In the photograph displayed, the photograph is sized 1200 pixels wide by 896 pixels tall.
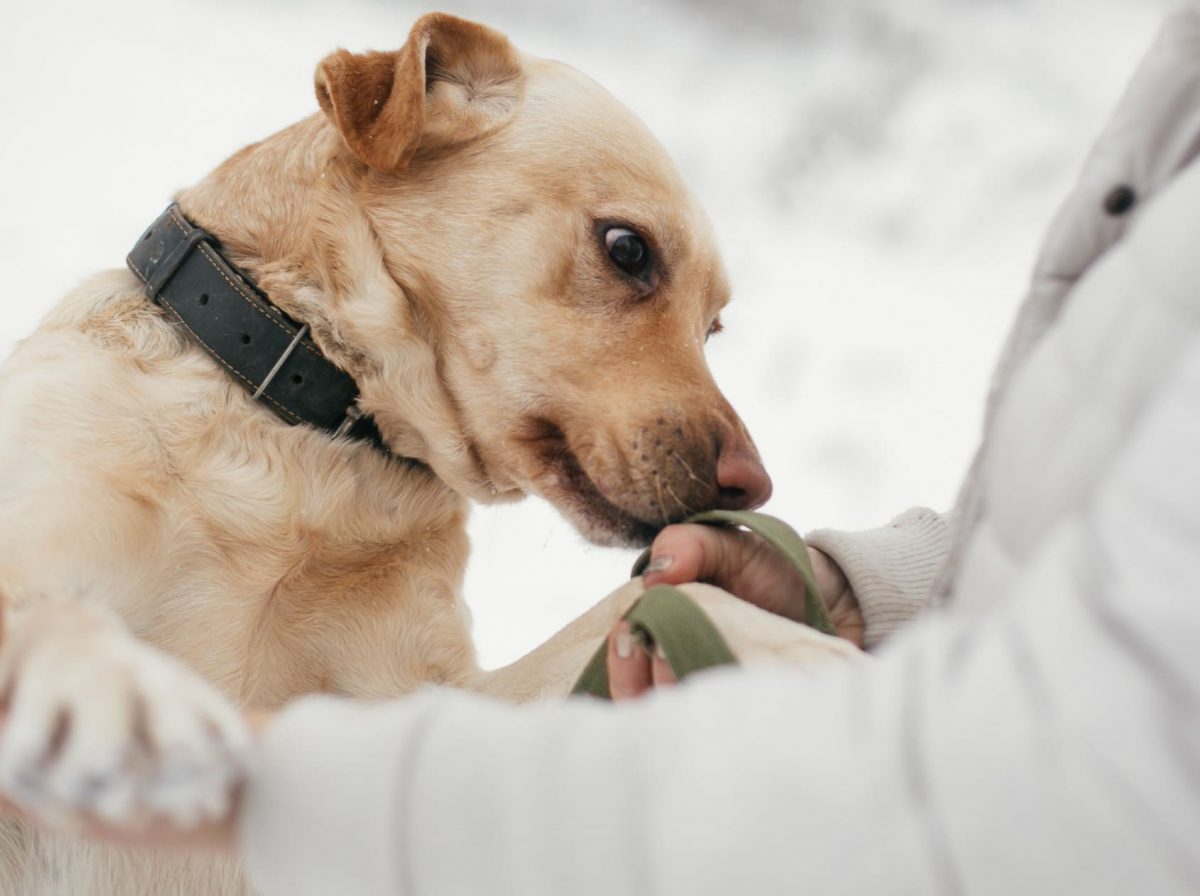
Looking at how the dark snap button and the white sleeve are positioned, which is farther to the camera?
the dark snap button

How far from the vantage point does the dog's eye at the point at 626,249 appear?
1882 millimetres

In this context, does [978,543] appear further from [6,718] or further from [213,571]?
[213,571]

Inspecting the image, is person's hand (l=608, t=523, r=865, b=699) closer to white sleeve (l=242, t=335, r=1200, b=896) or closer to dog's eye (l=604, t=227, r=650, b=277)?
white sleeve (l=242, t=335, r=1200, b=896)

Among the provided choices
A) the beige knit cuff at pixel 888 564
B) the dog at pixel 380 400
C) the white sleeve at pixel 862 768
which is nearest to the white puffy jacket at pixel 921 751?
the white sleeve at pixel 862 768

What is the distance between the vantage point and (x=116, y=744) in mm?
579

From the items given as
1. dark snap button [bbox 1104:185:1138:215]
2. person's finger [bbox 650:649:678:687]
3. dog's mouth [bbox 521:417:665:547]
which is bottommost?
dog's mouth [bbox 521:417:665:547]

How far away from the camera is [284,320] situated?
68.6 inches

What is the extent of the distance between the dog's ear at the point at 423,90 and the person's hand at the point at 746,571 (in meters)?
1.00

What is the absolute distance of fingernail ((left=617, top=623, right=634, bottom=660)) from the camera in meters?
1.05

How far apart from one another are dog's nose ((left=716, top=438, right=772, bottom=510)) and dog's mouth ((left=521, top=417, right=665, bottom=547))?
14 centimetres

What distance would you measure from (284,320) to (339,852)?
1.33 metres

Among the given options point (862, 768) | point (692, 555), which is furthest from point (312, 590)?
point (862, 768)

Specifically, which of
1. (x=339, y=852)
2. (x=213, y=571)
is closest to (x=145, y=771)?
(x=339, y=852)

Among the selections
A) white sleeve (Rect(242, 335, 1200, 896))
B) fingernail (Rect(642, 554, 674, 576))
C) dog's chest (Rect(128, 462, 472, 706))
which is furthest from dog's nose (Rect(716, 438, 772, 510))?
white sleeve (Rect(242, 335, 1200, 896))
